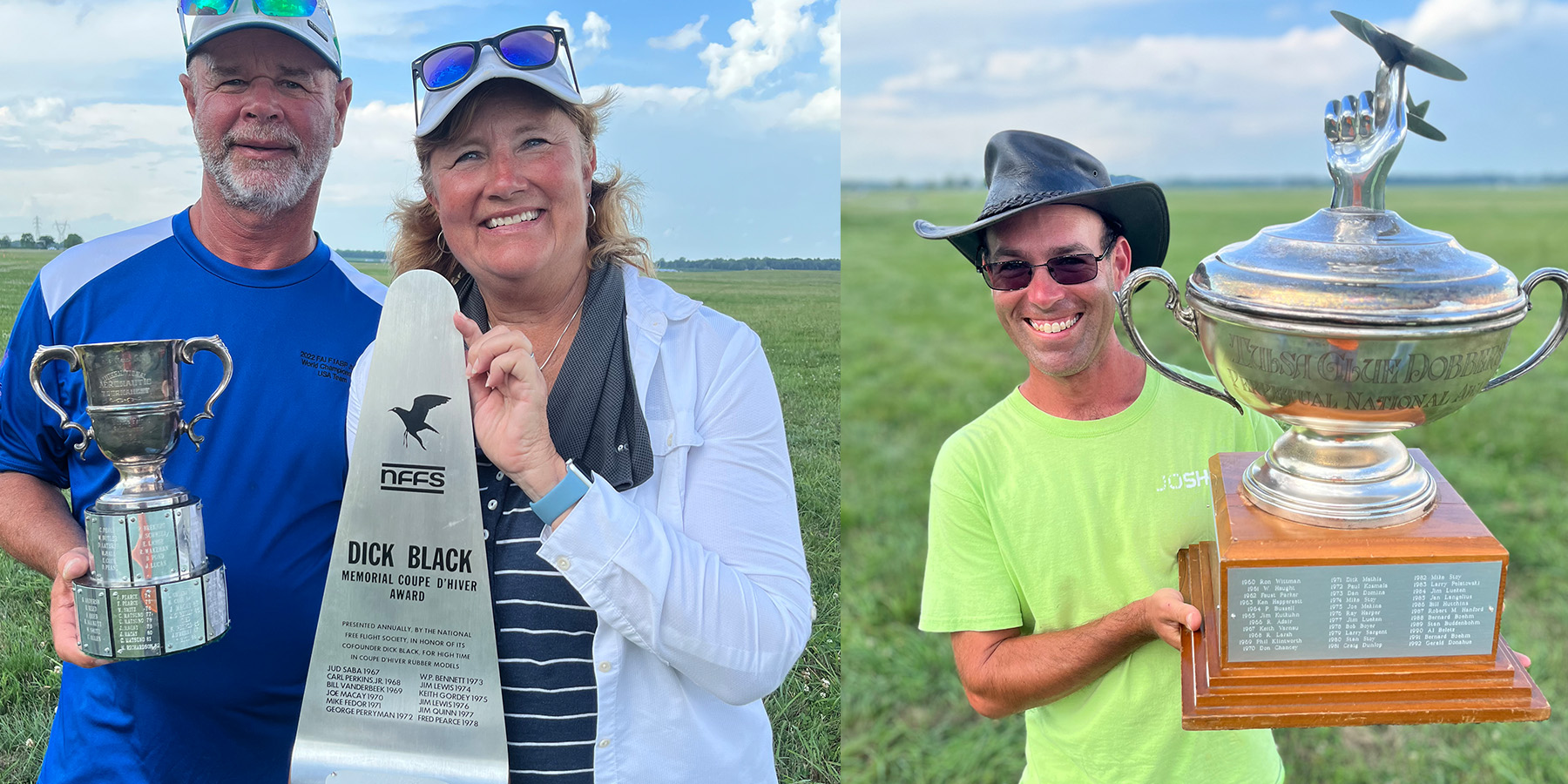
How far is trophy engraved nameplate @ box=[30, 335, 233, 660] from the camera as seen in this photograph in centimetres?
185

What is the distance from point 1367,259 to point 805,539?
1.97m

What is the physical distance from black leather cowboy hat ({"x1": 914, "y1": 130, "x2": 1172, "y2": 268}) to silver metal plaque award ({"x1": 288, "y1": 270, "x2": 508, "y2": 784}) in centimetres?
96

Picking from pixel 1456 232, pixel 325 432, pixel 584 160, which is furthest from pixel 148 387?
pixel 1456 232

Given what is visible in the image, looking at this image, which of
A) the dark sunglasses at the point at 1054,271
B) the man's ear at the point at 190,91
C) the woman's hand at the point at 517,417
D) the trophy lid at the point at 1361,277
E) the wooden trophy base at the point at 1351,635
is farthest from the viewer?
the man's ear at the point at 190,91

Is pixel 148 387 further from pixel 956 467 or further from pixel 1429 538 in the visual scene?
pixel 1429 538

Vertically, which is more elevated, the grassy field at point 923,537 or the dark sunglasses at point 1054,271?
the dark sunglasses at point 1054,271

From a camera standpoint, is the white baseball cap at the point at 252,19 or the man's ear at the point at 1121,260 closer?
the man's ear at the point at 1121,260

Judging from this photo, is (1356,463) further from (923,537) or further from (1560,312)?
(923,537)

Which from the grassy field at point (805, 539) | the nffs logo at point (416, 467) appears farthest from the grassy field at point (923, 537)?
→ the nffs logo at point (416, 467)

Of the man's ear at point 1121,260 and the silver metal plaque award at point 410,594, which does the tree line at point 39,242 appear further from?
the man's ear at point 1121,260

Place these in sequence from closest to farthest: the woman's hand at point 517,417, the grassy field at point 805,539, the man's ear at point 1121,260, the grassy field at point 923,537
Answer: the woman's hand at point 517,417 → the man's ear at point 1121,260 → the grassy field at point 805,539 → the grassy field at point 923,537

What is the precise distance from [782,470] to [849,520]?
3.71 metres

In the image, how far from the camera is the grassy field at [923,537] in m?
3.62

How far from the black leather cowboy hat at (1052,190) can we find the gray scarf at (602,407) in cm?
63
